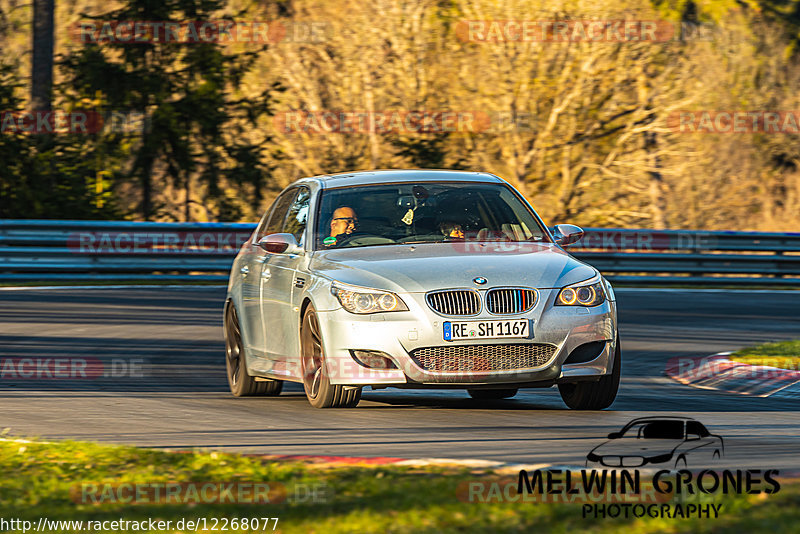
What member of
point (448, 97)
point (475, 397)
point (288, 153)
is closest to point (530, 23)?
point (448, 97)

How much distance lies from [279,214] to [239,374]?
1.33 meters

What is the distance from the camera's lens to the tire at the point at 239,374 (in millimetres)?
11000

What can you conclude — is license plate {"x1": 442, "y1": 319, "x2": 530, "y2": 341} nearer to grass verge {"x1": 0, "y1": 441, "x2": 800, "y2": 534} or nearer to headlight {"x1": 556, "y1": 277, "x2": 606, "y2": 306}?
headlight {"x1": 556, "y1": 277, "x2": 606, "y2": 306}

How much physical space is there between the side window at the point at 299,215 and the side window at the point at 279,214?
14 centimetres

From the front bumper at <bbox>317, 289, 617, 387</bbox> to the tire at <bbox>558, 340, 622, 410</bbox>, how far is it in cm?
29

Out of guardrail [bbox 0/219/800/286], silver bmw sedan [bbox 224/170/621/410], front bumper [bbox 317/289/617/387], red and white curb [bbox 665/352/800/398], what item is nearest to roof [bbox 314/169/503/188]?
silver bmw sedan [bbox 224/170/621/410]

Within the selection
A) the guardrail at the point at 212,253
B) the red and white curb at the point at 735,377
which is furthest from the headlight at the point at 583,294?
the guardrail at the point at 212,253

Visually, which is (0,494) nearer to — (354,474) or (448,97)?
(354,474)

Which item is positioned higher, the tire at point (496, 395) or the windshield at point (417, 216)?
the windshield at point (417, 216)

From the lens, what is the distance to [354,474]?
671 cm

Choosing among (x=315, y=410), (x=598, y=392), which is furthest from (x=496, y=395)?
(x=315, y=410)

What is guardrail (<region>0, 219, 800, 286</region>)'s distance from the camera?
24.3m

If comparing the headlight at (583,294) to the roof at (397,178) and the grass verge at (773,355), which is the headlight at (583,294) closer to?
the roof at (397,178)

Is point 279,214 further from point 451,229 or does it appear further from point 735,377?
point 735,377
